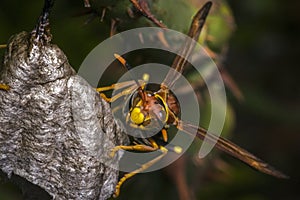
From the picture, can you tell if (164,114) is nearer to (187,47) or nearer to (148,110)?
(148,110)

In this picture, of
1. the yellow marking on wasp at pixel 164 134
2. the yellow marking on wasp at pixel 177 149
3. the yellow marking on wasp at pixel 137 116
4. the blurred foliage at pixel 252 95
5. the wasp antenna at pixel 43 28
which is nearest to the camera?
the wasp antenna at pixel 43 28

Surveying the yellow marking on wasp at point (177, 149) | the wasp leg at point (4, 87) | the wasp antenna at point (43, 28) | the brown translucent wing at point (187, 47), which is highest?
the wasp antenna at point (43, 28)

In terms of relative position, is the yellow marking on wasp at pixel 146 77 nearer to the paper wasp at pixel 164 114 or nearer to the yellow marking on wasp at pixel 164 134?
the paper wasp at pixel 164 114

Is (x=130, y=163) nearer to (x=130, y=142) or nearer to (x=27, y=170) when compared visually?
(x=130, y=142)

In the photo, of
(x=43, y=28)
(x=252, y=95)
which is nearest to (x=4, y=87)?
(x=43, y=28)

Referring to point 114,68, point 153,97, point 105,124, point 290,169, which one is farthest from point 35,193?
point 290,169

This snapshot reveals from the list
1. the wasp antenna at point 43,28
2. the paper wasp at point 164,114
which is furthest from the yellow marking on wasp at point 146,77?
the wasp antenna at point 43,28
